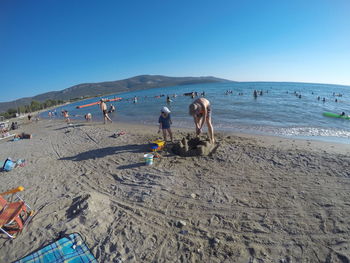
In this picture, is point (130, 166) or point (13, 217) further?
point (130, 166)

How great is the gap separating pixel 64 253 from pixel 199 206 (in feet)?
8.45

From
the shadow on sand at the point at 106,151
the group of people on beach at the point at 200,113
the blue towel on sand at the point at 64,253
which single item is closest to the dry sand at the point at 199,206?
the blue towel on sand at the point at 64,253

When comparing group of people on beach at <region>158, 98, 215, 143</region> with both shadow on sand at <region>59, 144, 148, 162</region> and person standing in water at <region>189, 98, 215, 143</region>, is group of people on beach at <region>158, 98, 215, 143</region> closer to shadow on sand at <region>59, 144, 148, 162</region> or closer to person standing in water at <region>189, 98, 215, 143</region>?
person standing in water at <region>189, 98, 215, 143</region>

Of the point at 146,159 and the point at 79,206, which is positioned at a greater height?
the point at 146,159

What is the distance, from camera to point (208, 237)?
2854 mm

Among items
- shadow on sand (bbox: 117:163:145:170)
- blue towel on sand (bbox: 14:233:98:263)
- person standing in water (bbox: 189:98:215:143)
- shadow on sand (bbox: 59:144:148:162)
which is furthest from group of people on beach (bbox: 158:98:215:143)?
blue towel on sand (bbox: 14:233:98:263)

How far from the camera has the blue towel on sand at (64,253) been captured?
257cm

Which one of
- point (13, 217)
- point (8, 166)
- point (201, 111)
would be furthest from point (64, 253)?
point (8, 166)

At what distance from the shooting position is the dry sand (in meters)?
2.66

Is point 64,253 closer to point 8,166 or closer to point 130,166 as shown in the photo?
point 130,166

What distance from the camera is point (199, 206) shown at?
3.59m

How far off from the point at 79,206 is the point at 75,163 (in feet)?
10.8

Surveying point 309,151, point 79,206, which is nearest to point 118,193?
point 79,206

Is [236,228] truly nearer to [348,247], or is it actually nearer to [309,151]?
[348,247]
